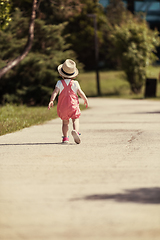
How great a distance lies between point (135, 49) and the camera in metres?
34.5

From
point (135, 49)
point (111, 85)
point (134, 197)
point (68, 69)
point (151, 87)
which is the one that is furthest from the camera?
point (111, 85)

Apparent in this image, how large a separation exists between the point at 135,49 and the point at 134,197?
30.1 meters

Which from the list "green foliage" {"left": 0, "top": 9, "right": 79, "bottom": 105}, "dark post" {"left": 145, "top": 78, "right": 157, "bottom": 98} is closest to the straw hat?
"green foliage" {"left": 0, "top": 9, "right": 79, "bottom": 105}

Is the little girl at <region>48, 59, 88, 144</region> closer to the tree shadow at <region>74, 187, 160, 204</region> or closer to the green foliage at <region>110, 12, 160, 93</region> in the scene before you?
the tree shadow at <region>74, 187, 160, 204</region>

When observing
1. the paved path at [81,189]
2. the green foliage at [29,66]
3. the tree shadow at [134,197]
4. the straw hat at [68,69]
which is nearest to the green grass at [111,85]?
the green foliage at [29,66]

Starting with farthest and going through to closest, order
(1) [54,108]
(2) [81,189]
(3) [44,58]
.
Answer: (3) [44,58] < (1) [54,108] < (2) [81,189]

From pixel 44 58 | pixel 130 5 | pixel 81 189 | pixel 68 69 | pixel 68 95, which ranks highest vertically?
pixel 130 5

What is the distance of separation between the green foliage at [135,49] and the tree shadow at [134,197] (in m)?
28.9

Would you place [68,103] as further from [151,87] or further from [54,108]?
[151,87]

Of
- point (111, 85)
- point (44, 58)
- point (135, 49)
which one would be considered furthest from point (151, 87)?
point (111, 85)

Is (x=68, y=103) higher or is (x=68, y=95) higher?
(x=68, y=95)

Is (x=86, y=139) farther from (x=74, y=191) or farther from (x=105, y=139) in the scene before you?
(x=74, y=191)

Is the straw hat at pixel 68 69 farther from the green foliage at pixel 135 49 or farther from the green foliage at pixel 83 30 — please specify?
the green foliage at pixel 83 30

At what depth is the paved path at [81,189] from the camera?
4188 mm
